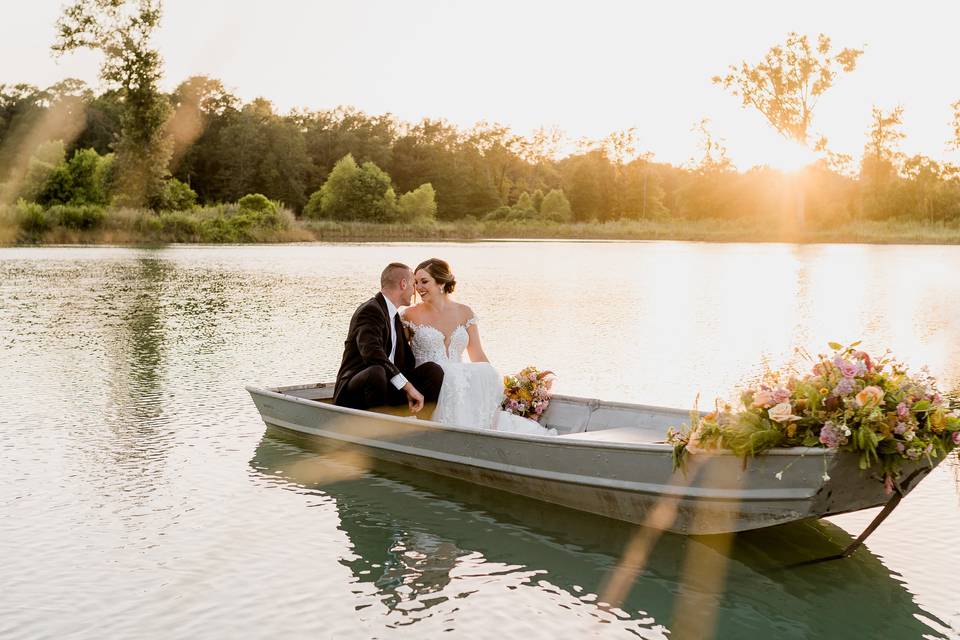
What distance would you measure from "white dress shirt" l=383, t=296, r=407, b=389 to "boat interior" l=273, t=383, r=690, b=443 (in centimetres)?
29

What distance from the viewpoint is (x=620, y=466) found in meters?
6.81

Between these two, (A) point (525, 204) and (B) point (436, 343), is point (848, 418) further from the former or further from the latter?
(A) point (525, 204)

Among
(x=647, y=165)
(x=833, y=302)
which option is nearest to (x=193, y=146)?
(x=647, y=165)

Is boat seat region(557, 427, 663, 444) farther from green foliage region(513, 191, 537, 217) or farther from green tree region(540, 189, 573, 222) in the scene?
green foliage region(513, 191, 537, 217)

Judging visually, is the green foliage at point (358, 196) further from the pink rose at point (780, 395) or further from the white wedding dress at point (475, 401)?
the pink rose at point (780, 395)

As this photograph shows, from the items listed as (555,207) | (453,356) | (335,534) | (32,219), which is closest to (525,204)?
(555,207)

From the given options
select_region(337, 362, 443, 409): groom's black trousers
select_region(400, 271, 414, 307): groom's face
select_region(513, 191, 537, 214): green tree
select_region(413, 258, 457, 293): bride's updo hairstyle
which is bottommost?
select_region(337, 362, 443, 409): groom's black trousers

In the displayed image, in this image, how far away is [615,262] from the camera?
137 ft

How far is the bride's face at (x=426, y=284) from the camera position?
28.8 feet

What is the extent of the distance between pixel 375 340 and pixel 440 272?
0.78 m

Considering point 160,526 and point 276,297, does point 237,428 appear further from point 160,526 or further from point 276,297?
point 276,297

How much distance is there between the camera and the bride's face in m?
8.77

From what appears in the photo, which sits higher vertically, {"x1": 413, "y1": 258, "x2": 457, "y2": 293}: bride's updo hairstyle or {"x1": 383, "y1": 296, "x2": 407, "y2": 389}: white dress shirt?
{"x1": 413, "y1": 258, "x2": 457, "y2": 293}: bride's updo hairstyle

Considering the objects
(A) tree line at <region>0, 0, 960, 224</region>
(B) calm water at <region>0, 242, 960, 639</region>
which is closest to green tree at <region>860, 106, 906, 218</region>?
(A) tree line at <region>0, 0, 960, 224</region>
